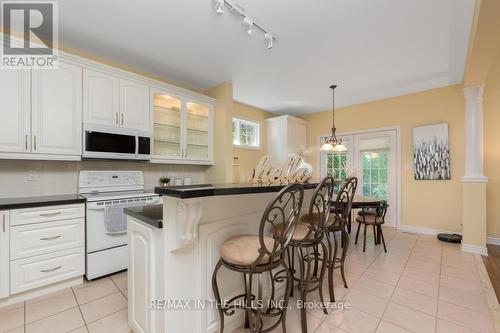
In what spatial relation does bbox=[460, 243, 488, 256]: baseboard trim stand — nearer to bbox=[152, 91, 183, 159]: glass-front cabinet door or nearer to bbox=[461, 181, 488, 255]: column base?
bbox=[461, 181, 488, 255]: column base

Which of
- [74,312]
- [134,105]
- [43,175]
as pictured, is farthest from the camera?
[134,105]

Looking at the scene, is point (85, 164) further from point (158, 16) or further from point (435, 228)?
point (435, 228)

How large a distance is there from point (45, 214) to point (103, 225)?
1.65 feet

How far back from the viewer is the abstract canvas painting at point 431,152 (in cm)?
383

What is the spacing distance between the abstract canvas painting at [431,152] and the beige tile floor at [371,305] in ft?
5.52

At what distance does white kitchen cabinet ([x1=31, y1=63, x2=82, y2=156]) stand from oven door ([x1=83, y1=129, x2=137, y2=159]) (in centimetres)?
9

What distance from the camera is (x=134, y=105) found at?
9.49ft

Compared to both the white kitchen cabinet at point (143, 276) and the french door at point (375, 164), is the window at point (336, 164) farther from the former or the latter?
the white kitchen cabinet at point (143, 276)

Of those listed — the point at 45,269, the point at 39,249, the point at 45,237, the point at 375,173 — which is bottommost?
the point at 45,269

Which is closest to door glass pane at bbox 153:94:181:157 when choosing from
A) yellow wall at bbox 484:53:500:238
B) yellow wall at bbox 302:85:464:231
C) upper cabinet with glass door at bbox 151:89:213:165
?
upper cabinet with glass door at bbox 151:89:213:165

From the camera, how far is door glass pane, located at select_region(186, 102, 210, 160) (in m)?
3.57

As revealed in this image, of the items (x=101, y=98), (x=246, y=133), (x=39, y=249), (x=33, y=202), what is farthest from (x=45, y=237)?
(x=246, y=133)

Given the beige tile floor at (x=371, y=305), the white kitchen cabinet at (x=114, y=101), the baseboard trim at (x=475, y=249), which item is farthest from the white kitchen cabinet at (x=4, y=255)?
the baseboard trim at (x=475, y=249)

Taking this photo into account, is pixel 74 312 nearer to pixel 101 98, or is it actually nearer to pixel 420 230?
pixel 101 98
